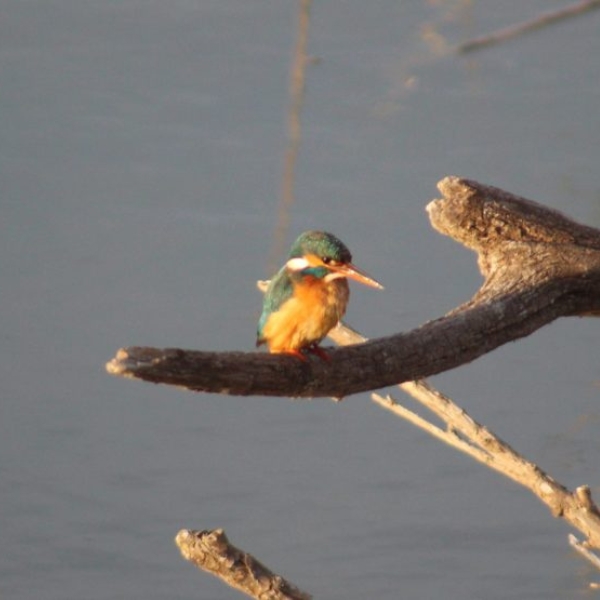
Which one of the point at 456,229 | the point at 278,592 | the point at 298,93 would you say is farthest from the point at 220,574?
the point at 298,93

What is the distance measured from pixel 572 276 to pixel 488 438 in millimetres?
443

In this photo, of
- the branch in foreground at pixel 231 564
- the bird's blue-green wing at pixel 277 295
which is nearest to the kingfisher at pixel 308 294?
the bird's blue-green wing at pixel 277 295

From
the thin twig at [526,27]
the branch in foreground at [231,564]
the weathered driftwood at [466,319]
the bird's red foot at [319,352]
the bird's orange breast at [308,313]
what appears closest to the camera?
the thin twig at [526,27]

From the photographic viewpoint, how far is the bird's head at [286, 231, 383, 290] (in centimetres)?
215

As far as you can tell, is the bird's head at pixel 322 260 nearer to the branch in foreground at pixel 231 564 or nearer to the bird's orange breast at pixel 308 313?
the bird's orange breast at pixel 308 313

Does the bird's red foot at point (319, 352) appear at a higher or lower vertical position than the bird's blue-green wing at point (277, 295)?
lower

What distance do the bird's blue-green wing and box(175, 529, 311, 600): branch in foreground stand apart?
394 mm

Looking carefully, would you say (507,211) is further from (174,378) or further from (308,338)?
(174,378)

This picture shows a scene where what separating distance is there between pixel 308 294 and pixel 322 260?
3.5 inches

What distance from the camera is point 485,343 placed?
1.90 meters

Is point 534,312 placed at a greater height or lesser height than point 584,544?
greater

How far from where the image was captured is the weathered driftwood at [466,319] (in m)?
1.44

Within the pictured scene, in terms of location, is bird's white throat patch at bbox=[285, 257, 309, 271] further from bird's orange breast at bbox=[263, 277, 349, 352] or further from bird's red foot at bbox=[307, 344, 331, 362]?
bird's red foot at bbox=[307, 344, 331, 362]

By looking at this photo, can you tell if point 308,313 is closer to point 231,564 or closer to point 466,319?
point 466,319
